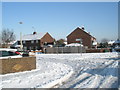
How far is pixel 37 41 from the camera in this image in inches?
2109

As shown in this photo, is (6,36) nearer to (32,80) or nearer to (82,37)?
(82,37)

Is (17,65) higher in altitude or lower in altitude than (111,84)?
higher

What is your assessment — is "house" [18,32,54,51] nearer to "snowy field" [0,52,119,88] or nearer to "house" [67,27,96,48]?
"house" [67,27,96,48]

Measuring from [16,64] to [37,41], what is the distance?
147 feet

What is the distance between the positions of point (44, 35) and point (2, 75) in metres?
46.1

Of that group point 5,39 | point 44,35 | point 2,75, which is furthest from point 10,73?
point 5,39

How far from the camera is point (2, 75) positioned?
844 centimetres

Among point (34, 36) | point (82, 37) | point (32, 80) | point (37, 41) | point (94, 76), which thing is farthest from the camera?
point (34, 36)

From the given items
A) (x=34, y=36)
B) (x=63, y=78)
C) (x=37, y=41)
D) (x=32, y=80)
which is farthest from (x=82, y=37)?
(x=32, y=80)

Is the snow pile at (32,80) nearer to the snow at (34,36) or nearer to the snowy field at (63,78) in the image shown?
the snowy field at (63,78)

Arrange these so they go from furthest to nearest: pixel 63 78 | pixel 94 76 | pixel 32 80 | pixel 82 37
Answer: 1. pixel 82 37
2. pixel 94 76
3. pixel 63 78
4. pixel 32 80

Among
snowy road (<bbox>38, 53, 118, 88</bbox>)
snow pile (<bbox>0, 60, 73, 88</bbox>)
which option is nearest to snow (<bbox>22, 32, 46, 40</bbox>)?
snowy road (<bbox>38, 53, 118, 88</bbox>)

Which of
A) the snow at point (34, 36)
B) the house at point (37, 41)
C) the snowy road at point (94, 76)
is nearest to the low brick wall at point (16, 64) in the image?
the snowy road at point (94, 76)

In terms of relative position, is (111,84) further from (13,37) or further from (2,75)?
(13,37)
